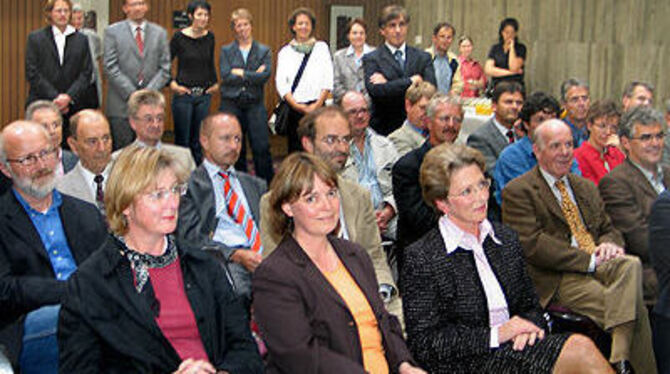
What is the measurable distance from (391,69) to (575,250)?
3.11m

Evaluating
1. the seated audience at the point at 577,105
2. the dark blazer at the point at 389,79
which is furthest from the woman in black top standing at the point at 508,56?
the seated audience at the point at 577,105

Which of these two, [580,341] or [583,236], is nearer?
[580,341]

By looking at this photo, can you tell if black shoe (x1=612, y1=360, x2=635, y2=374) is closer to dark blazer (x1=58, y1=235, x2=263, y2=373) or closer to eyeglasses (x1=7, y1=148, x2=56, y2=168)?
dark blazer (x1=58, y1=235, x2=263, y2=373)

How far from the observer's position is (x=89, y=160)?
4.62 metres

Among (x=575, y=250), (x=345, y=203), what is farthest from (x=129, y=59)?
(x=575, y=250)

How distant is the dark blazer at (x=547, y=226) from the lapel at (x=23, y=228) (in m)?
2.15

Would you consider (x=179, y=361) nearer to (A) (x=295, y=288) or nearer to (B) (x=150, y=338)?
(B) (x=150, y=338)

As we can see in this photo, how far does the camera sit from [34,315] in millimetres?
3307

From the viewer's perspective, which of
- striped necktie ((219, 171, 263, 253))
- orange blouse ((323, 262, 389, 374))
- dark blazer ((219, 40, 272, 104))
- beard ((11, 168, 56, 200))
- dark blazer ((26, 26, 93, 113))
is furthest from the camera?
dark blazer ((219, 40, 272, 104))

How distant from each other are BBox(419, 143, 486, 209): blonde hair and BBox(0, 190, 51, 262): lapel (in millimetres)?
1515

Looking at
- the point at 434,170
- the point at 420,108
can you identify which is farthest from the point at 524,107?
the point at 434,170

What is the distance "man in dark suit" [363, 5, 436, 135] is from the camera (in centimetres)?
693

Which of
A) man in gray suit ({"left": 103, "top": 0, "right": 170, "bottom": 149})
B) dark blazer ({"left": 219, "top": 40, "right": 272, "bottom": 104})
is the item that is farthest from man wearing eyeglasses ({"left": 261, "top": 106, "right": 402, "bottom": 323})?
dark blazer ({"left": 219, "top": 40, "right": 272, "bottom": 104})

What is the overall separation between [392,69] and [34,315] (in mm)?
4232
